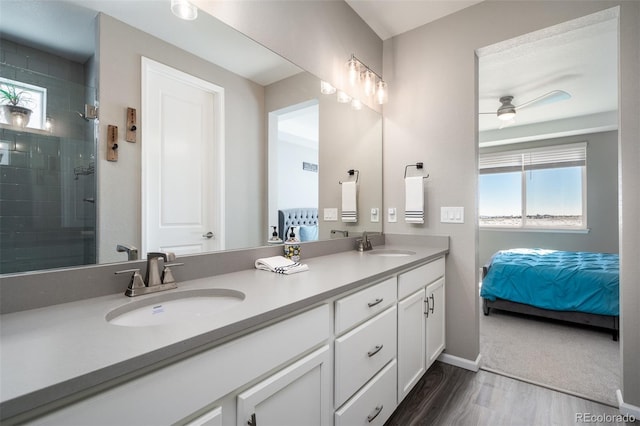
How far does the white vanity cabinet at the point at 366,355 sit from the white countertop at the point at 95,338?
6.6 inches

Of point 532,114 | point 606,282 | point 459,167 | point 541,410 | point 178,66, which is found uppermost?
point 532,114

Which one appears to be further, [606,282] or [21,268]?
[606,282]

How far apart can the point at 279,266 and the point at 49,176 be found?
0.88 m

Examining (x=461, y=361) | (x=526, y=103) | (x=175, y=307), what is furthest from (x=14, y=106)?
(x=526, y=103)

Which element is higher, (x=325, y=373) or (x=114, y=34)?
(x=114, y=34)

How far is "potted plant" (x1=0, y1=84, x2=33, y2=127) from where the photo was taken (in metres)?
0.82

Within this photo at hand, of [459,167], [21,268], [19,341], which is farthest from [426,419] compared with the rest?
[21,268]

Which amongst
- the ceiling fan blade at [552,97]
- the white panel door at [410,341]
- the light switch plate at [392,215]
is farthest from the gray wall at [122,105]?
the ceiling fan blade at [552,97]

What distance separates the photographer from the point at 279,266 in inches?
54.9

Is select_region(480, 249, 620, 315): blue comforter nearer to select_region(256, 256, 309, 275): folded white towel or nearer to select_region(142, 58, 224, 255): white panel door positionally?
select_region(256, 256, 309, 275): folded white towel

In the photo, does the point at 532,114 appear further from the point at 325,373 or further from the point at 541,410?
the point at 325,373

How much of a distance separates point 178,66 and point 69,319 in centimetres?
100

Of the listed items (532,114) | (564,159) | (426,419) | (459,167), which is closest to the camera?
(426,419)

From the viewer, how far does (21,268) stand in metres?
0.86
